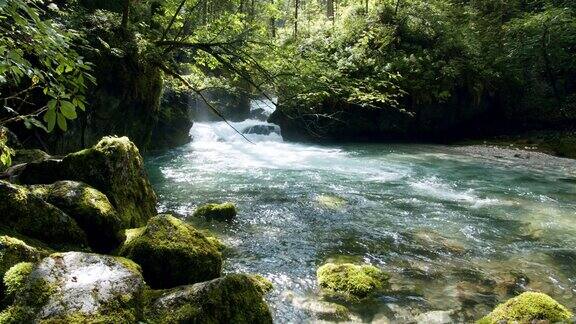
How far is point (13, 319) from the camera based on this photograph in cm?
286

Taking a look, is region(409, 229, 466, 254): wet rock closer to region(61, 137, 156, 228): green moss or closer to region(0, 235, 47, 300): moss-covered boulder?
region(61, 137, 156, 228): green moss

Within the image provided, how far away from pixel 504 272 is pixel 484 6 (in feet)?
90.7

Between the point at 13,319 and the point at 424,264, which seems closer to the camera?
the point at 13,319

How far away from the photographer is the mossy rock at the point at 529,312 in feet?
16.0

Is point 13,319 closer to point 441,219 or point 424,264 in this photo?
point 424,264

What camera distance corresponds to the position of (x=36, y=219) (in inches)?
183

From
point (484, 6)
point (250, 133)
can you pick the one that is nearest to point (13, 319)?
point (250, 133)

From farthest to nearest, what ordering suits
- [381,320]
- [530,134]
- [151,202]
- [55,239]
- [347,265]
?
[530,134]
[151,202]
[347,265]
[381,320]
[55,239]

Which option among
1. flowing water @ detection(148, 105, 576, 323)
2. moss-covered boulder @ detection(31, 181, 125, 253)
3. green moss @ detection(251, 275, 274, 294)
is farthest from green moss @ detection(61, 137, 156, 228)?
green moss @ detection(251, 275, 274, 294)

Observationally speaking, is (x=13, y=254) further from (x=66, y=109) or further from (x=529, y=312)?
(x=529, y=312)

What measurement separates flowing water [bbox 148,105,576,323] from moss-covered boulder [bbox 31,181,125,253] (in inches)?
74.0

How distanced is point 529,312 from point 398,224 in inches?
171

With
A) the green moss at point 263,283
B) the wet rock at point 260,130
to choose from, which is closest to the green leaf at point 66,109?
the green moss at point 263,283

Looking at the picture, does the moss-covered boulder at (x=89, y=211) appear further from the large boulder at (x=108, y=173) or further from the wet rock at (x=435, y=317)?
the wet rock at (x=435, y=317)
